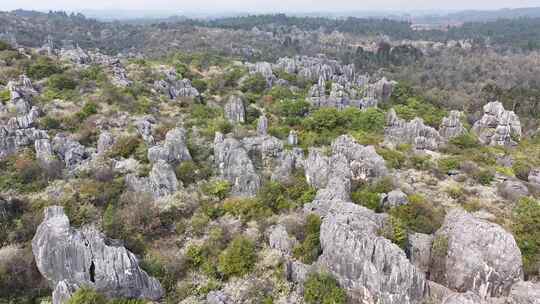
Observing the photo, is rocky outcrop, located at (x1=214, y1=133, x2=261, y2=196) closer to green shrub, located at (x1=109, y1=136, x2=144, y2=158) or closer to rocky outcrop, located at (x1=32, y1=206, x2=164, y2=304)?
green shrub, located at (x1=109, y1=136, x2=144, y2=158)

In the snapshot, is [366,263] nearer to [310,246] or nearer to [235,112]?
[310,246]

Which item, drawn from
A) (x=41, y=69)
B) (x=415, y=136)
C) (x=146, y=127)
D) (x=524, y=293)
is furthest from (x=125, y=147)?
(x=415, y=136)

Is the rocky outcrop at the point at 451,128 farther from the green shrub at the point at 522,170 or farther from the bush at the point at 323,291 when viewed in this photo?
the bush at the point at 323,291

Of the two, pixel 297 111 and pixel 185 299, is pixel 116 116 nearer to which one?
pixel 297 111

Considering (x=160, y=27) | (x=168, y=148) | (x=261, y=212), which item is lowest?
(x=261, y=212)

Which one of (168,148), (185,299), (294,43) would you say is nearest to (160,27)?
(294,43)

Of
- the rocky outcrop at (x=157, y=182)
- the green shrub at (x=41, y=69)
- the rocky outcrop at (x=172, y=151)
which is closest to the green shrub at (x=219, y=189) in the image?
the rocky outcrop at (x=157, y=182)
